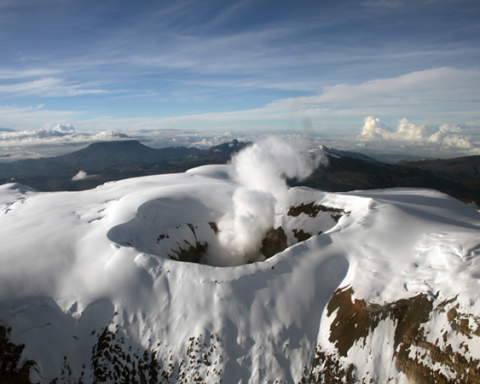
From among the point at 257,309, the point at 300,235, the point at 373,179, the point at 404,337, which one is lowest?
the point at 373,179

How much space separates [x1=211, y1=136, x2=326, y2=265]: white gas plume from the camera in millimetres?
36719

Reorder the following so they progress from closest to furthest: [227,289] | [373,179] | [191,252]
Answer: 1. [227,289]
2. [191,252]
3. [373,179]

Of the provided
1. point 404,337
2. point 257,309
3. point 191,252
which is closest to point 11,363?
point 257,309

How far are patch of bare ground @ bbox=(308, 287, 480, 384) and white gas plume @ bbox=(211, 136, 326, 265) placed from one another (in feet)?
56.7

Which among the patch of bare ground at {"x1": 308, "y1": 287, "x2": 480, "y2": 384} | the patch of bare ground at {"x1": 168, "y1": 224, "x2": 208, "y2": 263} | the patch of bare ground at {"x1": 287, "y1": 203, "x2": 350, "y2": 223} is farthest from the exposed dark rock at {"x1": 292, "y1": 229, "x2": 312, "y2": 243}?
the patch of bare ground at {"x1": 308, "y1": 287, "x2": 480, "y2": 384}

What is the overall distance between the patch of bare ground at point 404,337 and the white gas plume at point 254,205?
Answer: 1727 cm

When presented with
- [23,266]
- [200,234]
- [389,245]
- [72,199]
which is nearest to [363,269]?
[389,245]

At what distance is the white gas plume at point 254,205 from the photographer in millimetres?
36719

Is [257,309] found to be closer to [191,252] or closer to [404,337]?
[404,337]

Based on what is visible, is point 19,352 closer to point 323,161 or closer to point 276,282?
point 276,282

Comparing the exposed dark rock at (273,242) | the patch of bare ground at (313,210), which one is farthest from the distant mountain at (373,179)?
the exposed dark rock at (273,242)

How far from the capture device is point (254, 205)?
3928cm

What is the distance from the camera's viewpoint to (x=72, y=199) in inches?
1957

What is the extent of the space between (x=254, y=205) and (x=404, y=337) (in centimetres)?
2553
